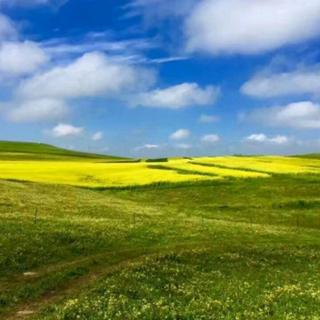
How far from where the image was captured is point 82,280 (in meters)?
28.9

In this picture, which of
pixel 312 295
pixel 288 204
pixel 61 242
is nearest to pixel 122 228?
pixel 61 242

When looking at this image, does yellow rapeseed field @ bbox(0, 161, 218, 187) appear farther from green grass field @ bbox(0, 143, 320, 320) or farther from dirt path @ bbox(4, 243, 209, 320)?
dirt path @ bbox(4, 243, 209, 320)

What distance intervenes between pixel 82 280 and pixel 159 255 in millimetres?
6868

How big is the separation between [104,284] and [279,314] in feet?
28.2

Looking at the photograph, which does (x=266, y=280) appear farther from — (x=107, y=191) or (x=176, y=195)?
(x=107, y=191)

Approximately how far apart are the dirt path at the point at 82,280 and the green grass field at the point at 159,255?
0.05 m

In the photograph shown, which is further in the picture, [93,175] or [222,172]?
[93,175]

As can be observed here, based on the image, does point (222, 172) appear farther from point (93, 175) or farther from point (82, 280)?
point (82, 280)

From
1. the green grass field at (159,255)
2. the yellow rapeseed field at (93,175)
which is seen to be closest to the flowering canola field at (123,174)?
the yellow rapeseed field at (93,175)

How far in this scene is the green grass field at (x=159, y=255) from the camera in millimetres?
23078

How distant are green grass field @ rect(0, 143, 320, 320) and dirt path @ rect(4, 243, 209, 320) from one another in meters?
0.05

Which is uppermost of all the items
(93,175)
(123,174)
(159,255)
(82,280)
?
(123,174)

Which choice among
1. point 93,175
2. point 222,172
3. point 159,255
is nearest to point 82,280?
point 159,255

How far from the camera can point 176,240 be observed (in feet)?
142
